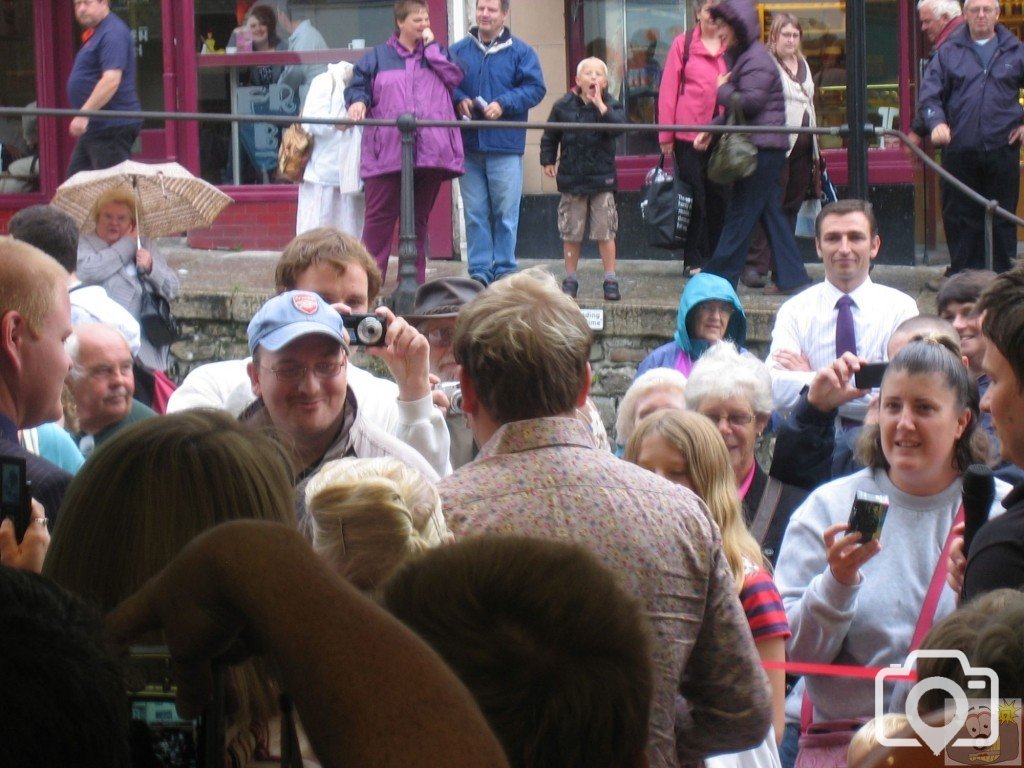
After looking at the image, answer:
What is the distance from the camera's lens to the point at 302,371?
3.48 metres

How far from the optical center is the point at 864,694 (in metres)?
3.41

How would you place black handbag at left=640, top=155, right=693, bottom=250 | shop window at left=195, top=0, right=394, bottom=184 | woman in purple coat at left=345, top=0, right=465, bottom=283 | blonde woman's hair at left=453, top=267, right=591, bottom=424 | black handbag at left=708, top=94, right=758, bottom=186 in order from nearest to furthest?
1. blonde woman's hair at left=453, top=267, right=591, bottom=424
2. black handbag at left=708, top=94, right=758, bottom=186
3. woman in purple coat at left=345, top=0, right=465, bottom=283
4. black handbag at left=640, top=155, right=693, bottom=250
5. shop window at left=195, top=0, right=394, bottom=184

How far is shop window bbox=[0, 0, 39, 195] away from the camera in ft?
42.0

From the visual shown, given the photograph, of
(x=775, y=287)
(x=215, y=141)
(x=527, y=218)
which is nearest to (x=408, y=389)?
(x=775, y=287)

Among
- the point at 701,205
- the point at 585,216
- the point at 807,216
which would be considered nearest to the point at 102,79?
the point at 585,216

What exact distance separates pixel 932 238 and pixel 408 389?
8331 millimetres

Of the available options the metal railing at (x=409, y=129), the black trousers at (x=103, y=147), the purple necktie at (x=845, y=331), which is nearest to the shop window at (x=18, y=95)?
the black trousers at (x=103, y=147)

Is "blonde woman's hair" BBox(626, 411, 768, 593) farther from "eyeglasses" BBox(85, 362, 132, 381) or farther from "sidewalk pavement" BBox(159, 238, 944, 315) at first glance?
"sidewalk pavement" BBox(159, 238, 944, 315)

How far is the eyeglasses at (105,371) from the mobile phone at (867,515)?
223cm

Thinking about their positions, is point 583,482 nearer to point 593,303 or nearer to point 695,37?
point 593,303

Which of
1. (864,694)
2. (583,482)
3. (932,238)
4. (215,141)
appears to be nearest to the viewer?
(583,482)

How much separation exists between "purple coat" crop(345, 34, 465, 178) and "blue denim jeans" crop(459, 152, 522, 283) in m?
0.32

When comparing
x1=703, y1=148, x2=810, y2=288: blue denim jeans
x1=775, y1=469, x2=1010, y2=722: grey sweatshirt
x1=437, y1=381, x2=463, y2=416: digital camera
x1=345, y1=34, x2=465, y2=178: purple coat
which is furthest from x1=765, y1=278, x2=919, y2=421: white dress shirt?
x1=345, y1=34, x2=465, y2=178: purple coat

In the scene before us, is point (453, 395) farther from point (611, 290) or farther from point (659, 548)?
point (611, 290)
